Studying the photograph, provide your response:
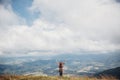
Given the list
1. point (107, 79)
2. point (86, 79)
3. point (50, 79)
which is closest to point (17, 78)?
point (50, 79)

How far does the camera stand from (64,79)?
21.3 metres

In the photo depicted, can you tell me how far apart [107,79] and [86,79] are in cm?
220

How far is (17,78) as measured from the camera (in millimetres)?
22172

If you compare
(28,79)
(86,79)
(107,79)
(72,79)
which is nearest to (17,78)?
(28,79)

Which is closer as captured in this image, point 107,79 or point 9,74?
point 107,79

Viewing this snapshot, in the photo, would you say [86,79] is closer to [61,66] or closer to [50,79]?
[50,79]

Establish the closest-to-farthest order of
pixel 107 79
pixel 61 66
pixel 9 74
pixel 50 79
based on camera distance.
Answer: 1. pixel 107 79
2. pixel 50 79
3. pixel 9 74
4. pixel 61 66

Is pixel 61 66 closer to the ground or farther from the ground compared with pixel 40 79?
farther from the ground

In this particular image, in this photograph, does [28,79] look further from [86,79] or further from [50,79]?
[86,79]

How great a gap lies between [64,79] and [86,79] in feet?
7.62

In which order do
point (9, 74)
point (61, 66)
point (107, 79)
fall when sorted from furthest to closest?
point (61, 66)
point (9, 74)
point (107, 79)

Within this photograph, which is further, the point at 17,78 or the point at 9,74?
the point at 9,74

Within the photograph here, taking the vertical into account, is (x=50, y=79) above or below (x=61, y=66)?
below

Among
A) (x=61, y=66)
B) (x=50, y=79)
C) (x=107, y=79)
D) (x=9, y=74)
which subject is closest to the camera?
(x=107, y=79)
